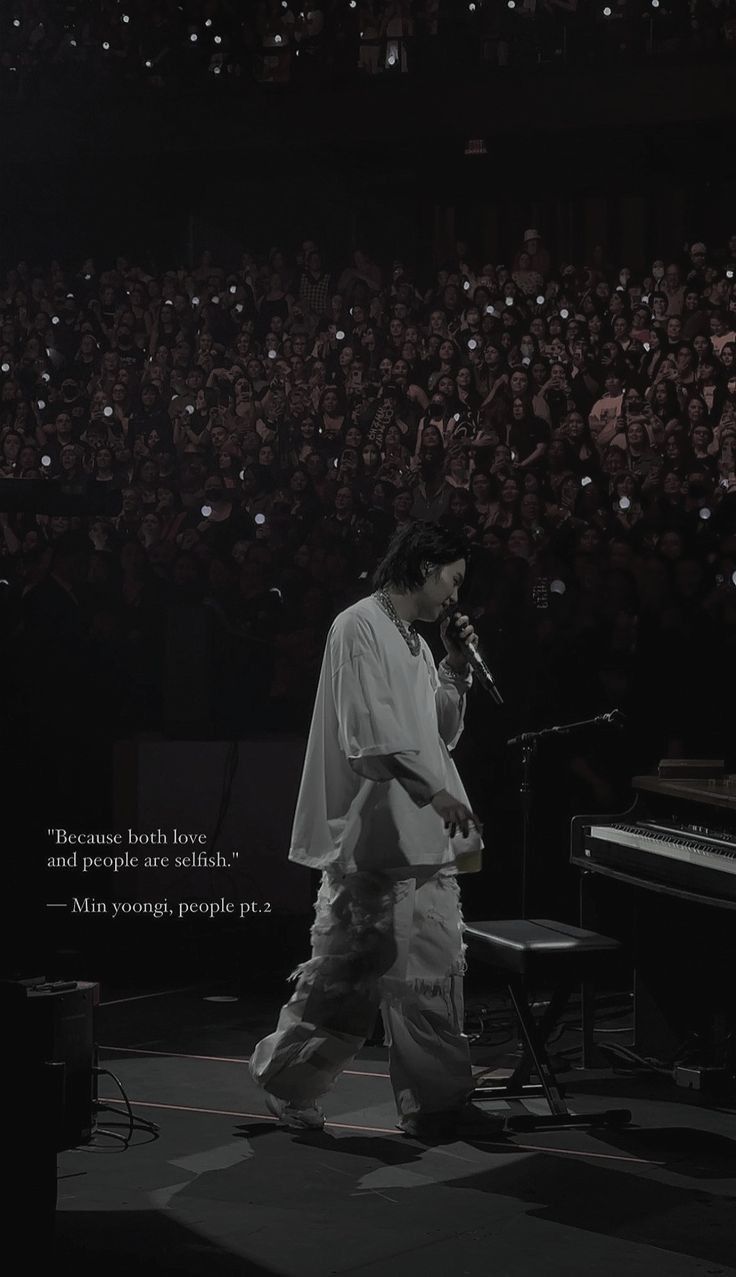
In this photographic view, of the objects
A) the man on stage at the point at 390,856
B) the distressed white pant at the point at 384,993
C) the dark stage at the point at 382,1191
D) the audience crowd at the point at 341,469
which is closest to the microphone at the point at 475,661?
the man on stage at the point at 390,856

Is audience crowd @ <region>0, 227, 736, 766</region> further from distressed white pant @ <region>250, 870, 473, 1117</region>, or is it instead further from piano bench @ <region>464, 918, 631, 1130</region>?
piano bench @ <region>464, 918, 631, 1130</region>

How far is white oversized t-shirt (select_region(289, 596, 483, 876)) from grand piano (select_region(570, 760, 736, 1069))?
87 centimetres

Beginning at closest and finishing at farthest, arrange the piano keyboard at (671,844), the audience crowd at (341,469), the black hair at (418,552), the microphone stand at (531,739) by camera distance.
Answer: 1. the black hair at (418,552)
2. the piano keyboard at (671,844)
3. the microphone stand at (531,739)
4. the audience crowd at (341,469)

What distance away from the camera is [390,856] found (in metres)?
4.00

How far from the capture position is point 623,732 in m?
6.74

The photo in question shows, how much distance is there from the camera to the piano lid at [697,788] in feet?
15.1

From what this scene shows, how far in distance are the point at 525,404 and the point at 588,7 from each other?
14.7ft

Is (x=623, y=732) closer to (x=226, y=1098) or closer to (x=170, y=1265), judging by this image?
(x=226, y=1098)

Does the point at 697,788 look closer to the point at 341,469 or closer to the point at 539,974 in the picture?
the point at 539,974

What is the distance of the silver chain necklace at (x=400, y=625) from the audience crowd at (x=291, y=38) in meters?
9.37

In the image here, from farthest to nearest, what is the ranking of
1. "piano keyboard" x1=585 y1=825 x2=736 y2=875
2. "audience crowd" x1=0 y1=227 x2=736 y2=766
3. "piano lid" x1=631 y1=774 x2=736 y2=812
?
1. "audience crowd" x1=0 y1=227 x2=736 y2=766
2. "piano lid" x1=631 y1=774 x2=736 y2=812
3. "piano keyboard" x1=585 y1=825 x2=736 y2=875

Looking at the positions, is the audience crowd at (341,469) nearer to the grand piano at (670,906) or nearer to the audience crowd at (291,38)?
the grand piano at (670,906)

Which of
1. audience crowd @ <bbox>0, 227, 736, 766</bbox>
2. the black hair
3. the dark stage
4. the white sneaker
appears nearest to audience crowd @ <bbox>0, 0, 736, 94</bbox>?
audience crowd @ <bbox>0, 227, 736, 766</bbox>

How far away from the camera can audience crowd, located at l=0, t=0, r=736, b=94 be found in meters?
12.5
